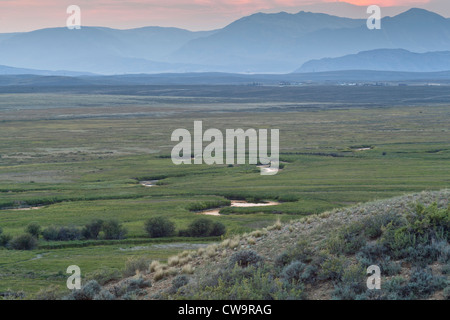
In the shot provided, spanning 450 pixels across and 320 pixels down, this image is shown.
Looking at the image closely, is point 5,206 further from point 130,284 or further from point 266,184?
point 130,284

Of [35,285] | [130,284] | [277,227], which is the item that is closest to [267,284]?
[130,284]

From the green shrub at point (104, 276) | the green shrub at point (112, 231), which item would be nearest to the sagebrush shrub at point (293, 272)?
the green shrub at point (104, 276)


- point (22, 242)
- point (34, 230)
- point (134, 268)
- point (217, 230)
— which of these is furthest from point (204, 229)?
point (134, 268)

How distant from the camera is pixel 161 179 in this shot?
6044 cm

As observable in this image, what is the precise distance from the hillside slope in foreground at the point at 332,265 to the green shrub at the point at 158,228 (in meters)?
17.1

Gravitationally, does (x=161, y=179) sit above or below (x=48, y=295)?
below

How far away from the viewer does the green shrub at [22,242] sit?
109 ft

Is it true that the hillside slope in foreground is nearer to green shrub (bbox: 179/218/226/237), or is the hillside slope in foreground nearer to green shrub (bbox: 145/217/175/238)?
green shrub (bbox: 179/218/226/237)

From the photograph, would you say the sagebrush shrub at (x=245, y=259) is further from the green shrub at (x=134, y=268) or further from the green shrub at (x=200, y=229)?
the green shrub at (x=200, y=229)

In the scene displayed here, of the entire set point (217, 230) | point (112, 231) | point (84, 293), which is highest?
point (84, 293)

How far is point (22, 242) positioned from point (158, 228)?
312 inches

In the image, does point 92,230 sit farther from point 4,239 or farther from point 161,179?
point 161,179

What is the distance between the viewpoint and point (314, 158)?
7188 centimetres

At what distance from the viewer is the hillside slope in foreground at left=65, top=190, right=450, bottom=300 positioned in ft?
46.7
